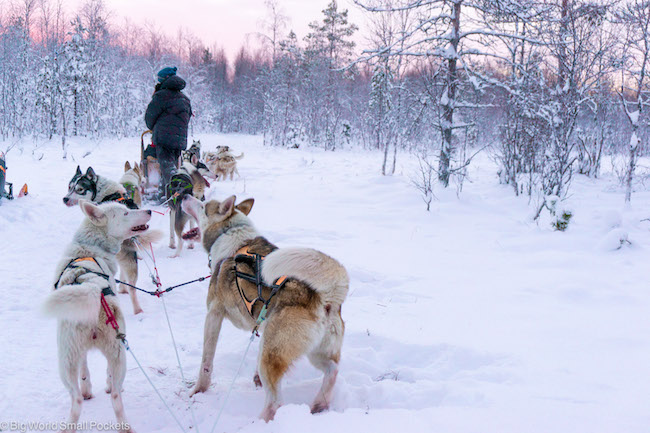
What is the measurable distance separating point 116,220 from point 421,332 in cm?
266

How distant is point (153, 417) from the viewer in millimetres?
2326

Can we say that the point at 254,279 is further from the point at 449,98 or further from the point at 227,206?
the point at 449,98

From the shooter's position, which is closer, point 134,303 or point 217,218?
point 217,218

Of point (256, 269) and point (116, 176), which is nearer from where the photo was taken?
point (256, 269)

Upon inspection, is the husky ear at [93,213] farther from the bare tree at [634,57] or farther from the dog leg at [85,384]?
the bare tree at [634,57]

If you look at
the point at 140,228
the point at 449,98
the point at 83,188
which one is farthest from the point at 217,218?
the point at 449,98

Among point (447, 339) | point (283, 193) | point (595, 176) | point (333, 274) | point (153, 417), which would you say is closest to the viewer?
point (333, 274)

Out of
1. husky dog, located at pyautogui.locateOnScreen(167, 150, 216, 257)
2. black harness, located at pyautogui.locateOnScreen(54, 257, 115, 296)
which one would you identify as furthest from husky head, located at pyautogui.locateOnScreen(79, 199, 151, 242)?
husky dog, located at pyautogui.locateOnScreen(167, 150, 216, 257)

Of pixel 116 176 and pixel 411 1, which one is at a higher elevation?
pixel 411 1

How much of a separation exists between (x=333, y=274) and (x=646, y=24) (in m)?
8.81

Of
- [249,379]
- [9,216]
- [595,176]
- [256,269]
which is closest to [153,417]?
Result: [249,379]

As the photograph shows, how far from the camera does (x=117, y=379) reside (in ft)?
6.98

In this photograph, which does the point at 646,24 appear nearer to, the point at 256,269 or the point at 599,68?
the point at 599,68

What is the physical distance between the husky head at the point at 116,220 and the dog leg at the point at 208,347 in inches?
37.6
